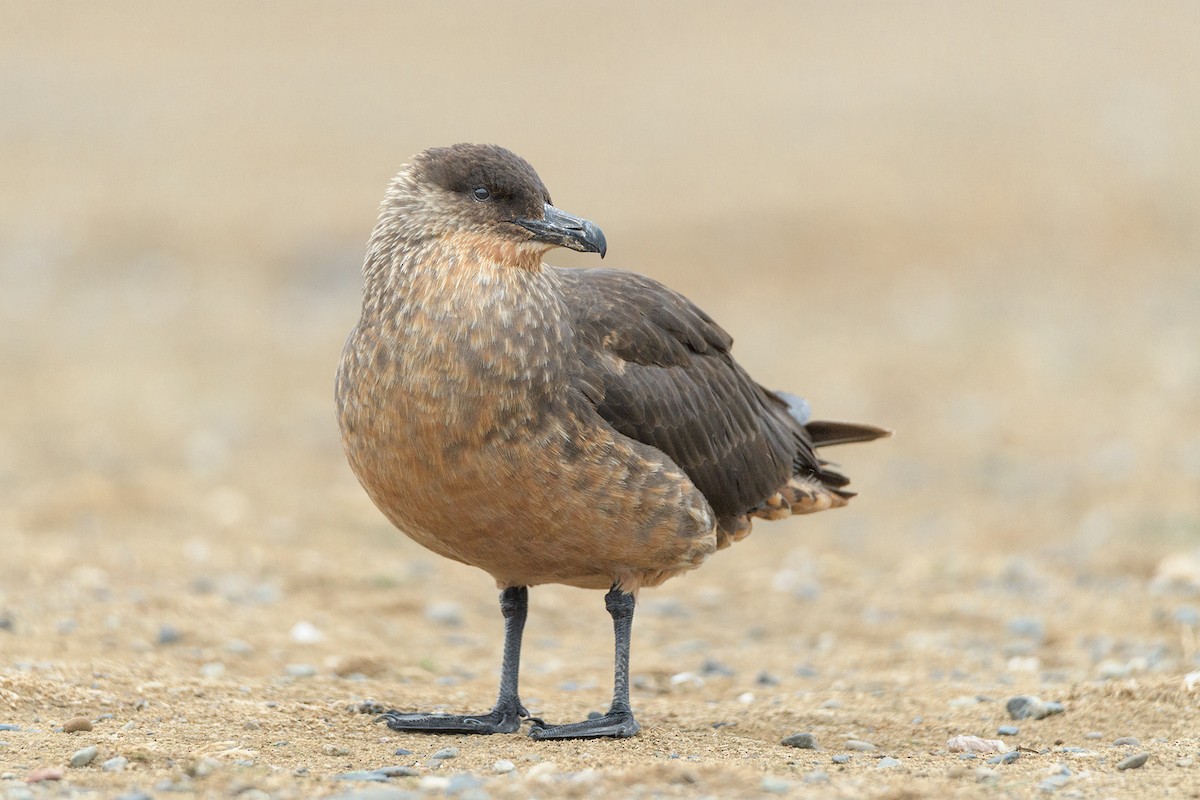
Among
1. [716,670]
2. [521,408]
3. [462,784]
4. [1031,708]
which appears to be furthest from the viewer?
[716,670]

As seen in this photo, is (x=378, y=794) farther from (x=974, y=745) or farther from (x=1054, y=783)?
(x=974, y=745)

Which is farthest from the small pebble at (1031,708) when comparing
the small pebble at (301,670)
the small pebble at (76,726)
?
the small pebble at (76,726)

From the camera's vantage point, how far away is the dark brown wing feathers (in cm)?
576

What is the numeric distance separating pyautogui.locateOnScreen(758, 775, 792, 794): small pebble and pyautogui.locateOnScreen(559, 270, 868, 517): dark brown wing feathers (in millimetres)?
1530

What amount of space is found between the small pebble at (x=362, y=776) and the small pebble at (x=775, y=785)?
1.16 m

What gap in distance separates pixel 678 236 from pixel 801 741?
42.1ft

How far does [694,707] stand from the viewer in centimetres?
661

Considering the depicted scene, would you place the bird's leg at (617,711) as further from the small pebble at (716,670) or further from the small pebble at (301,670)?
the small pebble at (716,670)

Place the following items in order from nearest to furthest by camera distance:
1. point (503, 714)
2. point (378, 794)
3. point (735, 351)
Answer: point (378, 794) → point (503, 714) → point (735, 351)

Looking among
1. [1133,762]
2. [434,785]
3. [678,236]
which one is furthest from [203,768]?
[678,236]

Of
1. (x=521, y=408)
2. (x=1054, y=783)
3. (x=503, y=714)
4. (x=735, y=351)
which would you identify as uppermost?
(x=735, y=351)

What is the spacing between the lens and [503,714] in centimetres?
596

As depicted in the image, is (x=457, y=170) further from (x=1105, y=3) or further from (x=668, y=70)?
(x=1105, y=3)

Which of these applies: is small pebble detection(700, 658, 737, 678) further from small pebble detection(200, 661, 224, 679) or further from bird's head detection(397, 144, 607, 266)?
bird's head detection(397, 144, 607, 266)
